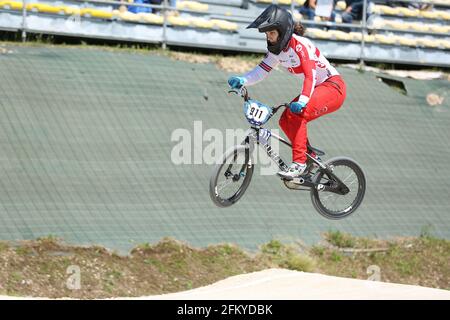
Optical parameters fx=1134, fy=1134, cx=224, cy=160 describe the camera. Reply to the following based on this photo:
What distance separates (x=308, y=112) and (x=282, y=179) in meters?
0.85

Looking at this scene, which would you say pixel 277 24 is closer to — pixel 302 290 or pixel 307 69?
pixel 307 69

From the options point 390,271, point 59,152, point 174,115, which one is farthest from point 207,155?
point 390,271

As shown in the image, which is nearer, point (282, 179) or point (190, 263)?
point (282, 179)

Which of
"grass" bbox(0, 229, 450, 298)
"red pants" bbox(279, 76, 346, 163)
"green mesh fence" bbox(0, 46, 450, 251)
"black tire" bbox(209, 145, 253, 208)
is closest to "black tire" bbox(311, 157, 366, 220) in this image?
"red pants" bbox(279, 76, 346, 163)

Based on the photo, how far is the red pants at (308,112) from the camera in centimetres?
1298

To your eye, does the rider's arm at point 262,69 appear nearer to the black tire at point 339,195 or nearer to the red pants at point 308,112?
the red pants at point 308,112

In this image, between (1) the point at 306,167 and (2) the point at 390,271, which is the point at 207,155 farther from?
(1) the point at 306,167

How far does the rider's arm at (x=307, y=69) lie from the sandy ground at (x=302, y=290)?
2687 mm

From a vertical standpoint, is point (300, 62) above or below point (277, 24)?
below

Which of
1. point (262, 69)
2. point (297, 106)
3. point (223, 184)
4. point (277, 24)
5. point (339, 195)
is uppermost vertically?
point (277, 24)

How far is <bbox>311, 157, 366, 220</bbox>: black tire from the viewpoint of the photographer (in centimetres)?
1370

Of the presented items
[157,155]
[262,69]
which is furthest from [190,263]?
[262,69]

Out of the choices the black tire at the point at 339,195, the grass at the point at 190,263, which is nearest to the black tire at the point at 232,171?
the black tire at the point at 339,195

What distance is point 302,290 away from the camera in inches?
572
